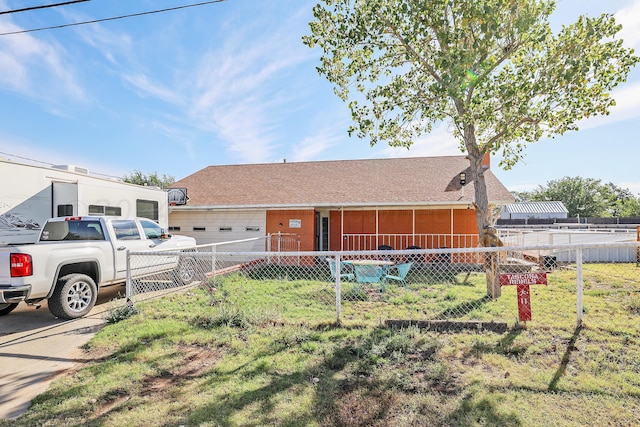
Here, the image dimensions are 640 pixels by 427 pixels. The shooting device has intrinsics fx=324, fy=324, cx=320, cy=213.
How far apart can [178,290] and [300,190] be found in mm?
8144

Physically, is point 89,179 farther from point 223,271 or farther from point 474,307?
point 474,307

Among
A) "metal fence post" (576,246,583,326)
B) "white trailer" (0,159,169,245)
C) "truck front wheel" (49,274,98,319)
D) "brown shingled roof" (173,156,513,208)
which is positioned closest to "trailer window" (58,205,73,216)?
"white trailer" (0,159,169,245)

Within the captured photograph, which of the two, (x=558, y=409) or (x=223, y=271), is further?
(x=223, y=271)

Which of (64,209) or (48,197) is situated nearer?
(48,197)

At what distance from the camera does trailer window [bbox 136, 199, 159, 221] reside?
410 inches

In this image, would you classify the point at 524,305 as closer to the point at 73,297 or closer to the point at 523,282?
the point at 523,282

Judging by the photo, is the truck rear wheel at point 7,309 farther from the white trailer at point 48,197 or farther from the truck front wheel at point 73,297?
the white trailer at point 48,197

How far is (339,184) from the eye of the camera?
51.0 ft

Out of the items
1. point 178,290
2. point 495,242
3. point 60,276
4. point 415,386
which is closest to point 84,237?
point 60,276

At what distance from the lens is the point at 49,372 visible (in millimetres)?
4121

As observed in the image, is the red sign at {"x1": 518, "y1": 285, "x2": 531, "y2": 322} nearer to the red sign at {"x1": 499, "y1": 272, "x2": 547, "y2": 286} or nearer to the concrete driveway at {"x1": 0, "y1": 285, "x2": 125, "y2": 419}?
the red sign at {"x1": 499, "y1": 272, "x2": 547, "y2": 286}

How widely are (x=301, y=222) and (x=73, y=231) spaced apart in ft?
27.5

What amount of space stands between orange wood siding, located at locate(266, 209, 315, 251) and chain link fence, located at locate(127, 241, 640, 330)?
85.7 inches

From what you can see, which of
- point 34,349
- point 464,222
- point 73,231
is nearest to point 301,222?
point 464,222
